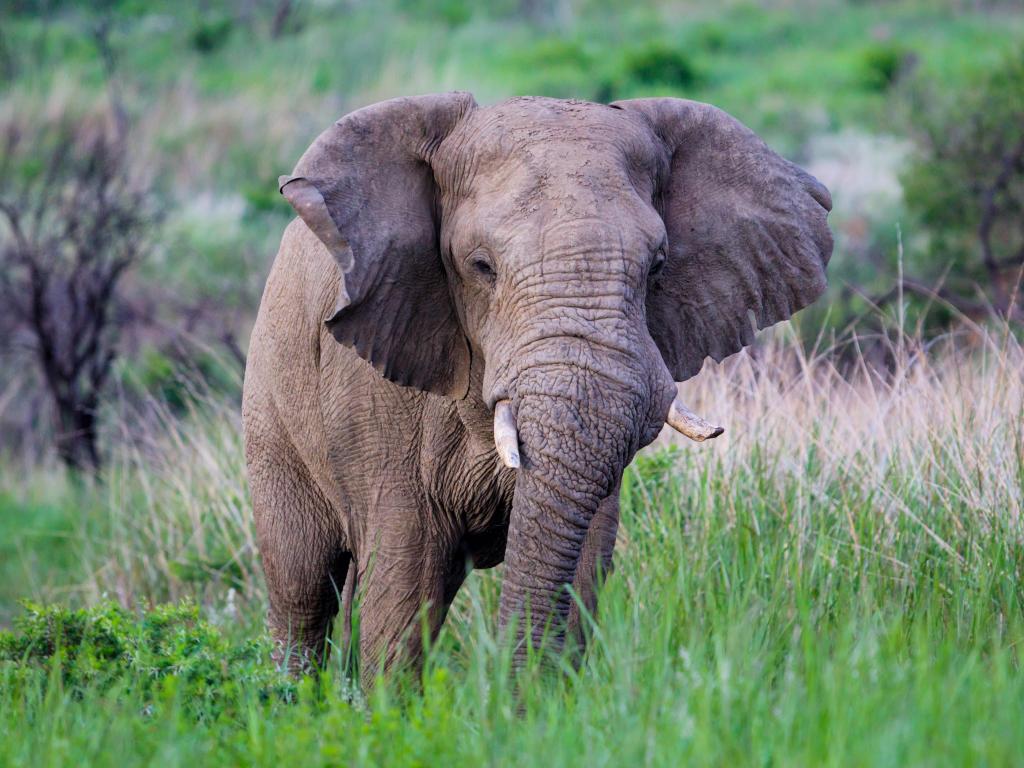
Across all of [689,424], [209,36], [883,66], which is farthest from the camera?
[209,36]

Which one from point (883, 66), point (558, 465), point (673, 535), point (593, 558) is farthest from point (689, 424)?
point (883, 66)

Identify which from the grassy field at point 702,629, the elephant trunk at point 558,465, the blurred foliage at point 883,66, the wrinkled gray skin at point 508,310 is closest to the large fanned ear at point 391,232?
the wrinkled gray skin at point 508,310

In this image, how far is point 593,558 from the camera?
16.1ft

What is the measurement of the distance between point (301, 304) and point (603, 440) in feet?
5.36

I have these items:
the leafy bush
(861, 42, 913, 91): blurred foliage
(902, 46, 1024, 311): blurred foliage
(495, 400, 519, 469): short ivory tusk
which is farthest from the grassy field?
(861, 42, 913, 91): blurred foliage

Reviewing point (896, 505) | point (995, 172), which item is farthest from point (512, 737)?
point (995, 172)

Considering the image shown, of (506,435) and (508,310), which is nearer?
(506,435)

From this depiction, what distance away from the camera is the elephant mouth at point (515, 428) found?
411cm

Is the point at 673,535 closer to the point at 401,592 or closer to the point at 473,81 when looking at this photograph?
the point at 401,592

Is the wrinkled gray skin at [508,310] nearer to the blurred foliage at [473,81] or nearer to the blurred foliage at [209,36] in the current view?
the blurred foliage at [473,81]

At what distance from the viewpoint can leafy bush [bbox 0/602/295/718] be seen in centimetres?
447

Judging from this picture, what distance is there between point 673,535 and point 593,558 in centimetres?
100

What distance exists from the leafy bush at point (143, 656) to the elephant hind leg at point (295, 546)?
0.56m

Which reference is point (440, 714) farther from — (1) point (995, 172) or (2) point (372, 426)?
(1) point (995, 172)
